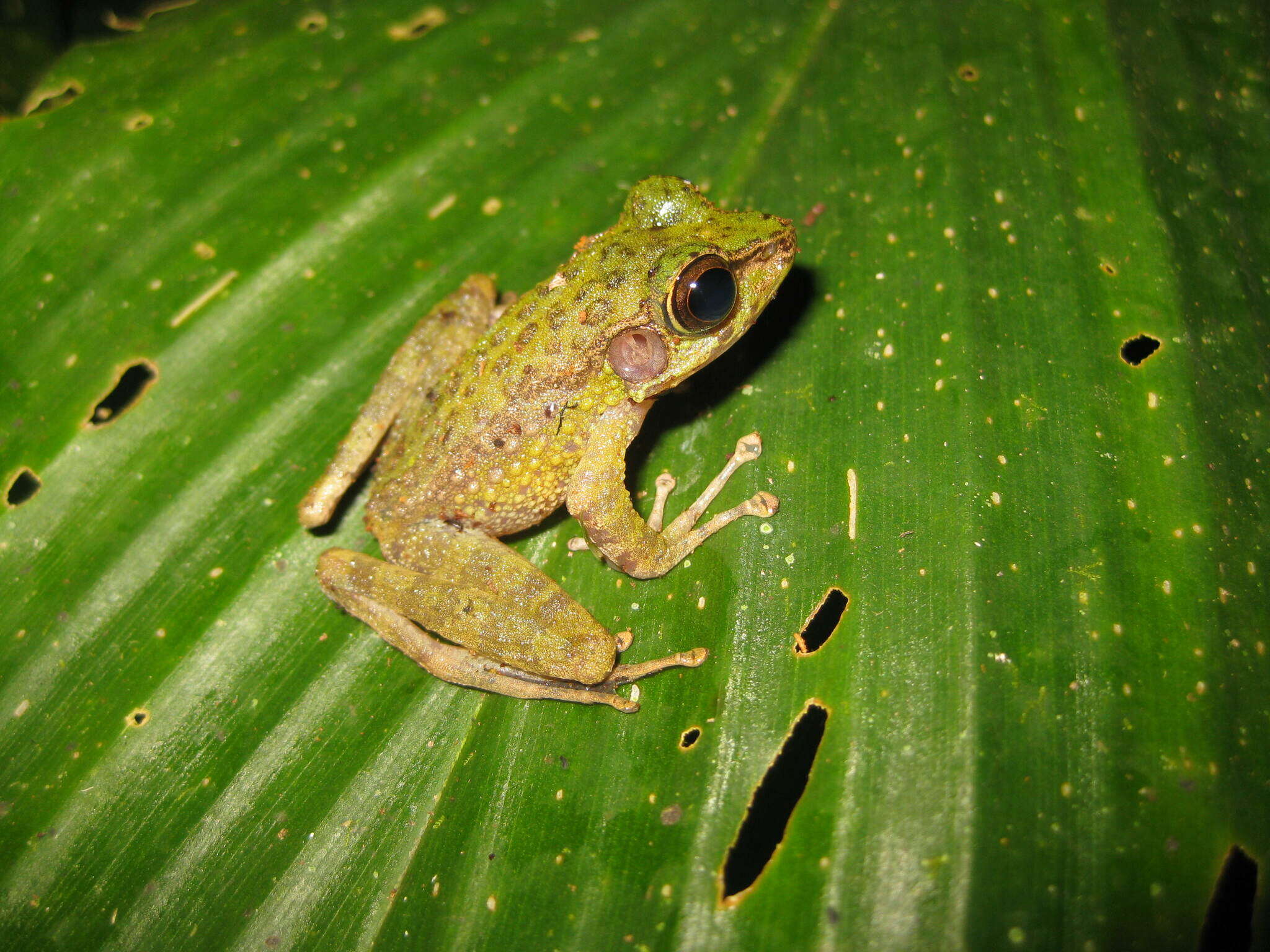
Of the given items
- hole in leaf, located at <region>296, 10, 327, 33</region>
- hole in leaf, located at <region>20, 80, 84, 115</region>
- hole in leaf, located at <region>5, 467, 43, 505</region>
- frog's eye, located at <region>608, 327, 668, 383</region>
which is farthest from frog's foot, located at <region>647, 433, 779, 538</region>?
hole in leaf, located at <region>20, 80, 84, 115</region>

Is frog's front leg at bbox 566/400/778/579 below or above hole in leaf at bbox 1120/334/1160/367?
above

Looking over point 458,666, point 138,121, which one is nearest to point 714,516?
point 458,666

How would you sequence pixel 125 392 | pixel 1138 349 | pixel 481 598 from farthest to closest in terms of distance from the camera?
pixel 125 392, pixel 481 598, pixel 1138 349

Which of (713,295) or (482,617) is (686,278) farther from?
(482,617)

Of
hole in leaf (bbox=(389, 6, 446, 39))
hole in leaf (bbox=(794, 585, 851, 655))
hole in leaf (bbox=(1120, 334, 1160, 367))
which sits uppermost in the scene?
hole in leaf (bbox=(389, 6, 446, 39))

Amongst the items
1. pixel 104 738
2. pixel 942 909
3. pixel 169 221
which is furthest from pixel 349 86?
pixel 942 909

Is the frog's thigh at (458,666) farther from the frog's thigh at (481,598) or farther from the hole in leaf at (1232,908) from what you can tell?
the hole in leaf at (1232,908)

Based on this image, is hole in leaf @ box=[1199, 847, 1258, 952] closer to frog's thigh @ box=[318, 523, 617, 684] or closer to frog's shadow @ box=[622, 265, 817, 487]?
frog's thigh @ box=[318, 523, 617, 684]
